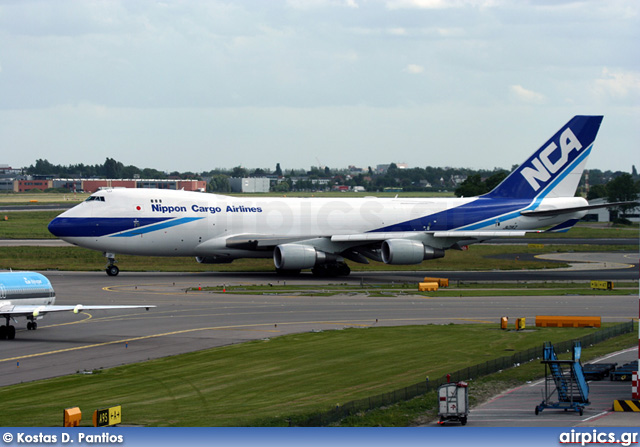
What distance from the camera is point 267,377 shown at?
36.3 meters

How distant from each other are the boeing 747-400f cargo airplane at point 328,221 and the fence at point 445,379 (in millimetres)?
29289

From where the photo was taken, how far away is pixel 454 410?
2877 cm

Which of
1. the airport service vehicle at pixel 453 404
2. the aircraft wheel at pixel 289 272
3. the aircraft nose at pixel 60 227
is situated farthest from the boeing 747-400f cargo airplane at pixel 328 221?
the airport service vehicle at pixel 453 404

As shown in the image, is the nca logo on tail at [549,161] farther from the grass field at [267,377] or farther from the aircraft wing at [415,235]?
the grass field at [267,377]

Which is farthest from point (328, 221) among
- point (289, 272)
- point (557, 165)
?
point (557, 165)

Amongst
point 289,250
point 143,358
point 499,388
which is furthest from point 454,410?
point 289,250

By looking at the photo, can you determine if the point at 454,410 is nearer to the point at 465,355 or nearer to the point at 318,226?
the point at 465,355

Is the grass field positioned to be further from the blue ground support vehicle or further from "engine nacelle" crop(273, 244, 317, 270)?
"engine nacelle" crop(273, 244, 317, 270)

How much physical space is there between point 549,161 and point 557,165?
2.87 feet

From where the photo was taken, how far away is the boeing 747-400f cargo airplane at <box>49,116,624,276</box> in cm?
7269

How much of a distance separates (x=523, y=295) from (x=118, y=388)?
39213 millimetres

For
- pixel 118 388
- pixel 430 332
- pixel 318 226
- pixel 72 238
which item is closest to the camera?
pixel 118 388

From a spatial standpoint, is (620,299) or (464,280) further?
(464,280)

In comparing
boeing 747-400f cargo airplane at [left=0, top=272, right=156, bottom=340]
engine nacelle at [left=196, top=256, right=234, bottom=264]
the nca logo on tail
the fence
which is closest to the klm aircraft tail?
the nca logo on tail
